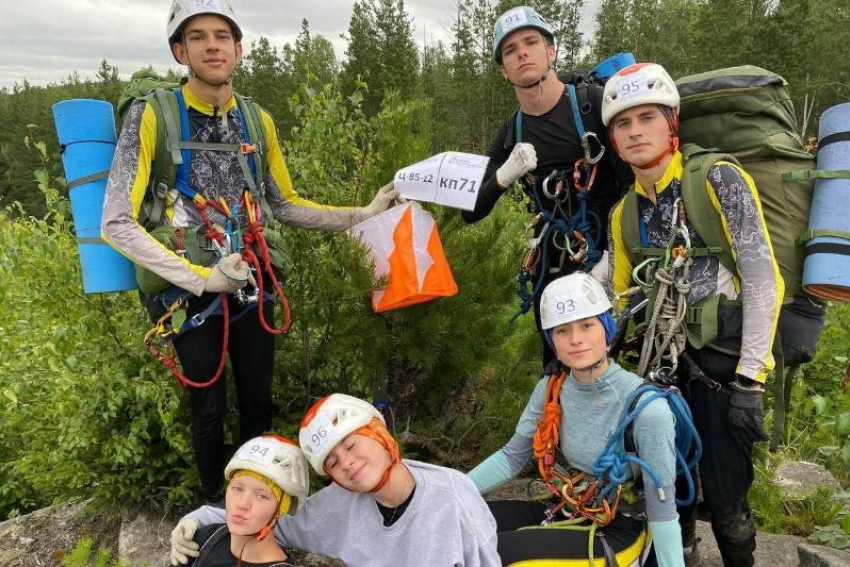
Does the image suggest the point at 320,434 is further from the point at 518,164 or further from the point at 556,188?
the point at 556,188

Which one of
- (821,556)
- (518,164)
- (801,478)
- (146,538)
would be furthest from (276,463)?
(801,478)

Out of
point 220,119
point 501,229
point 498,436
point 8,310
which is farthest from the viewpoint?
point 8,310

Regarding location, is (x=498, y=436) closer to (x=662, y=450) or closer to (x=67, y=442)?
(x=662, y=450)

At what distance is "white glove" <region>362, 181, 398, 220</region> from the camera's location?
357 centimetres

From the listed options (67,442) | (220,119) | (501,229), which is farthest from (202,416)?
(501,229)

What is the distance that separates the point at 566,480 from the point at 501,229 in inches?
71.1

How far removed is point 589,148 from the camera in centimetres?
343

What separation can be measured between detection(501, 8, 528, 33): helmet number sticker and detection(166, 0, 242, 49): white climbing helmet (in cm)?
154

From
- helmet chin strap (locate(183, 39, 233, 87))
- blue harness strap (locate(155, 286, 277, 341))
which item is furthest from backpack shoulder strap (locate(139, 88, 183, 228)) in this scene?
blue harness strap (locate(155, 286, 277, 341))

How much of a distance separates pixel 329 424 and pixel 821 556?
10.1ft

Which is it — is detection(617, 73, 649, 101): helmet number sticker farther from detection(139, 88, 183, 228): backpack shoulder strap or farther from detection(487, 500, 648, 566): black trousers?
detection(139, 88, 183, 228): backpack shoulder strap

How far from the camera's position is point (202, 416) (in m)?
3.26

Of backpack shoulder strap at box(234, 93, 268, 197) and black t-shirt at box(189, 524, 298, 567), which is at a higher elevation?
backpack shoulder strap at box(234, 93, 268, 197)

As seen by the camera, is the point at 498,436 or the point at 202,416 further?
the point at 498,436
